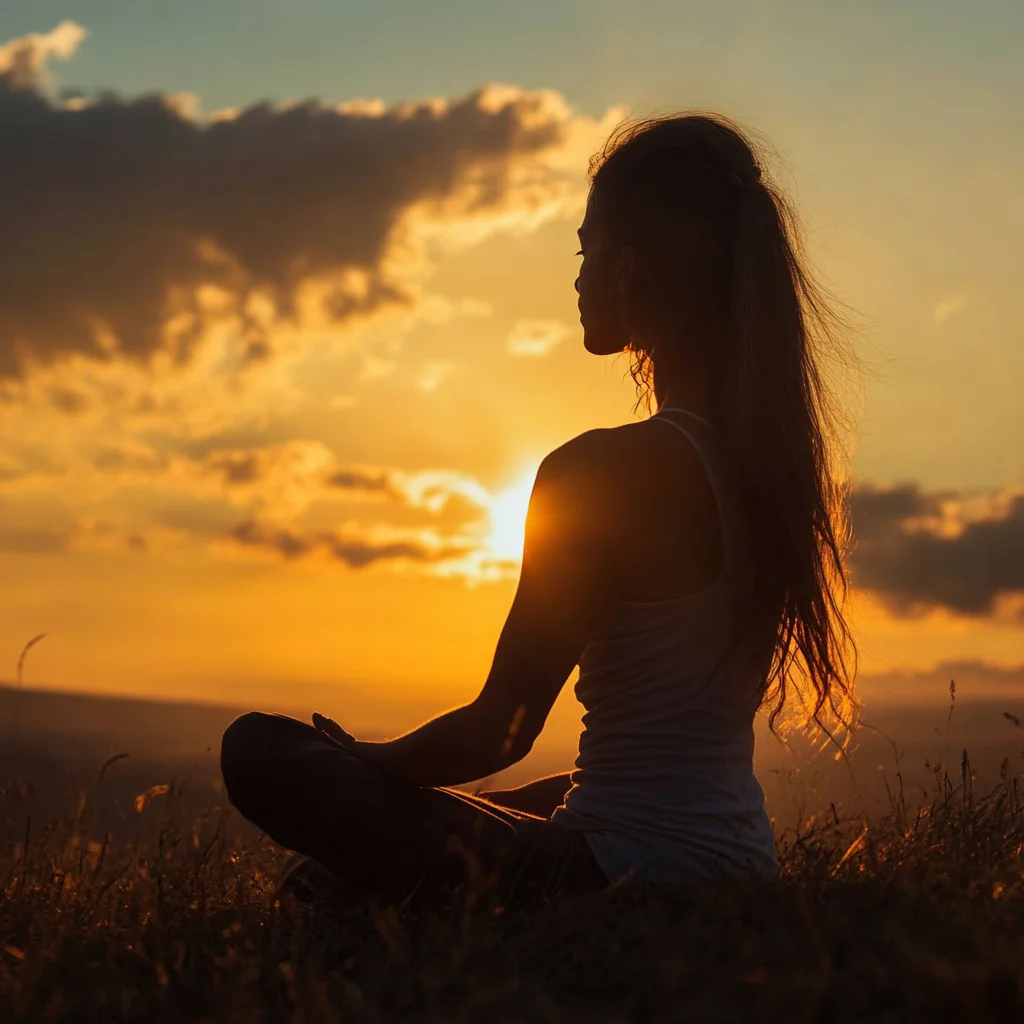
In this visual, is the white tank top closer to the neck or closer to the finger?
the neck

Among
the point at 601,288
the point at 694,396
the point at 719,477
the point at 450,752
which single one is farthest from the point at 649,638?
the point at 601,288

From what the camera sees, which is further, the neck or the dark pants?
the neck

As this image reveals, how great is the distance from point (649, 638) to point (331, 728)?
44.5 inches

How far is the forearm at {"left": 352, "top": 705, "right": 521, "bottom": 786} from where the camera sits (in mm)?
3541

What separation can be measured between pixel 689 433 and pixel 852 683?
1.23 m

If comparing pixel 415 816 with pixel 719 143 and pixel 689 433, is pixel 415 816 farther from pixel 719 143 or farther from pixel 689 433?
pixel 719 143

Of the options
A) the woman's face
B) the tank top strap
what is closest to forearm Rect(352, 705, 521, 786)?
the tank top strap

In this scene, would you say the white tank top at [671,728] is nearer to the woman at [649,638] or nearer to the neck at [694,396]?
the woman at [649,638]

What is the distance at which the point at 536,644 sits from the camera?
3.59 metres

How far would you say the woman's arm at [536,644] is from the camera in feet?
Result: 11.7

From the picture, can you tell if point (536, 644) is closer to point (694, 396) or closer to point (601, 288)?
point (694, 396)

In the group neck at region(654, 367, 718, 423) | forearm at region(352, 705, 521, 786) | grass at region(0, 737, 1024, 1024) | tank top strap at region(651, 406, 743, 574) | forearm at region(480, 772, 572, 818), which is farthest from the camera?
forearm at region(480, 772, 572, 818)

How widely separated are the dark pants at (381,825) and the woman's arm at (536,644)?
0.55ft

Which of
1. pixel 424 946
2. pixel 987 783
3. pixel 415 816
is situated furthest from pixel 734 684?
pixel 987 783
